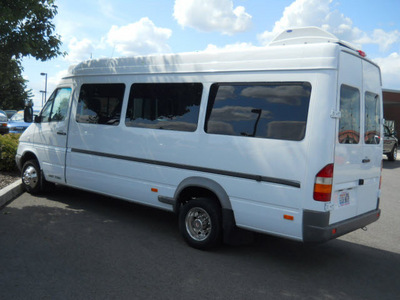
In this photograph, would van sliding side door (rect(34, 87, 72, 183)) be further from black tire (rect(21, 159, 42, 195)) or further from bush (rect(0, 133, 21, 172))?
bush (rect(0, 133, 21, 172))

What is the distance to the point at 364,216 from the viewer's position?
5152mm

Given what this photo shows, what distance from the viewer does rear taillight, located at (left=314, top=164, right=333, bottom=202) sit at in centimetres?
437

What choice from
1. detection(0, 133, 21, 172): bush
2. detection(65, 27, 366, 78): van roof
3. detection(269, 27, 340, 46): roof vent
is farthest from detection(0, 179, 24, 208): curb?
detection(269, 27, 340, 46): roof vent

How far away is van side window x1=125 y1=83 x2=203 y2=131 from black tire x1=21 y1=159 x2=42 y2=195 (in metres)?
2.71

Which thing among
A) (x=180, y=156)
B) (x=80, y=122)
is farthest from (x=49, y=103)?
(x=180, y=156)

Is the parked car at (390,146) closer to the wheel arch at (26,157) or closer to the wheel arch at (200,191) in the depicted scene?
the wheel arch at (200,191)

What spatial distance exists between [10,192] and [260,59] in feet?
17.7

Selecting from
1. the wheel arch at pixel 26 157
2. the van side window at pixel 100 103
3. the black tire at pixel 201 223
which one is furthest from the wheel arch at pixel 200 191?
the wheel arch at pixel 26 157

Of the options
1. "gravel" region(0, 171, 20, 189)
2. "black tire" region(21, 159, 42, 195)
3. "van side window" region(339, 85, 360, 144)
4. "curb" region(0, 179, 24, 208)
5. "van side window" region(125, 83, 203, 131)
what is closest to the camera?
"van side window" region(339, 85, 360, 144)

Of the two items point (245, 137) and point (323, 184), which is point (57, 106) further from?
point (323, 184)

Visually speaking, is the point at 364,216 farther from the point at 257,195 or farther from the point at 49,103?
the point at 49,103

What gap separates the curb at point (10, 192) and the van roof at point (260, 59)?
2.92 m

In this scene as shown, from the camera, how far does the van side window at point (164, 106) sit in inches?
219

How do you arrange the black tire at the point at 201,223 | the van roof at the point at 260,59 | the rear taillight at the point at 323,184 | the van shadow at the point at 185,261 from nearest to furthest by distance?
the van shadow at the point at 185,261 → the rear taillight at the point at 323,184 → the van roof at the point at 260,59 → the black tire at the point at 201,223
